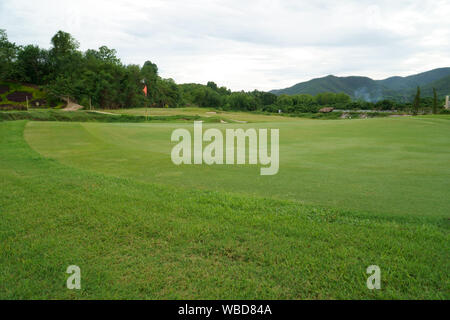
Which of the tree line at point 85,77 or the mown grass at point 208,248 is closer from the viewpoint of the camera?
the mown grass at point 208,248

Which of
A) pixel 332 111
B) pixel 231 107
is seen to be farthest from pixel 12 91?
pixel 332 111

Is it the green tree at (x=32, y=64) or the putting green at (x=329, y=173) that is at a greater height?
the green tree at (x=32, y=64)

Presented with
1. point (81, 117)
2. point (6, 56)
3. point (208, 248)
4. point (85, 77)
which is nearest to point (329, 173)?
point (208, 248)

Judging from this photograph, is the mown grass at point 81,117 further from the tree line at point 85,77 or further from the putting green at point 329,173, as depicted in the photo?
the putting green at point 329,173

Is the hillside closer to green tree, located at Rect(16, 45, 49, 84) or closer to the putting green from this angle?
green tree, located at Rect(16, 45, 49, 84)

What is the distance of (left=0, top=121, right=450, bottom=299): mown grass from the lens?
268cm

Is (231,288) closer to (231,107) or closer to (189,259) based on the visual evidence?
(189,259)

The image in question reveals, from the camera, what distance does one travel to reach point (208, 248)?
3.38 meters

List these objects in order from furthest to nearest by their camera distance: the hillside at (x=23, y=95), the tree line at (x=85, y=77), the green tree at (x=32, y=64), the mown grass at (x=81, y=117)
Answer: the green tree at (x=32, y=64) < the tree line at (x=85, y=77) < the hillside at (x=23, y=95) < the mown grass at (x=81, y=117)

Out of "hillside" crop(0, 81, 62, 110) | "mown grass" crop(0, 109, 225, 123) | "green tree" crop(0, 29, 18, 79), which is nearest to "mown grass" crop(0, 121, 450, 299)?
"mown grass" crop(0, 109, 225, 123)

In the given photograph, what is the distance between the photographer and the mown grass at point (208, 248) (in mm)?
2682

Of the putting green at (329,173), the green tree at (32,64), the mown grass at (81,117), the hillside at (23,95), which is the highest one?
the green tree at (32,64)

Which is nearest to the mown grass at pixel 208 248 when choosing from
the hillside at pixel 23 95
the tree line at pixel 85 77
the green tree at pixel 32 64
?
the tree line at pixel 85 77

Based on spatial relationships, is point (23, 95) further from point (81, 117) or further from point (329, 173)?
point (329, 173)
